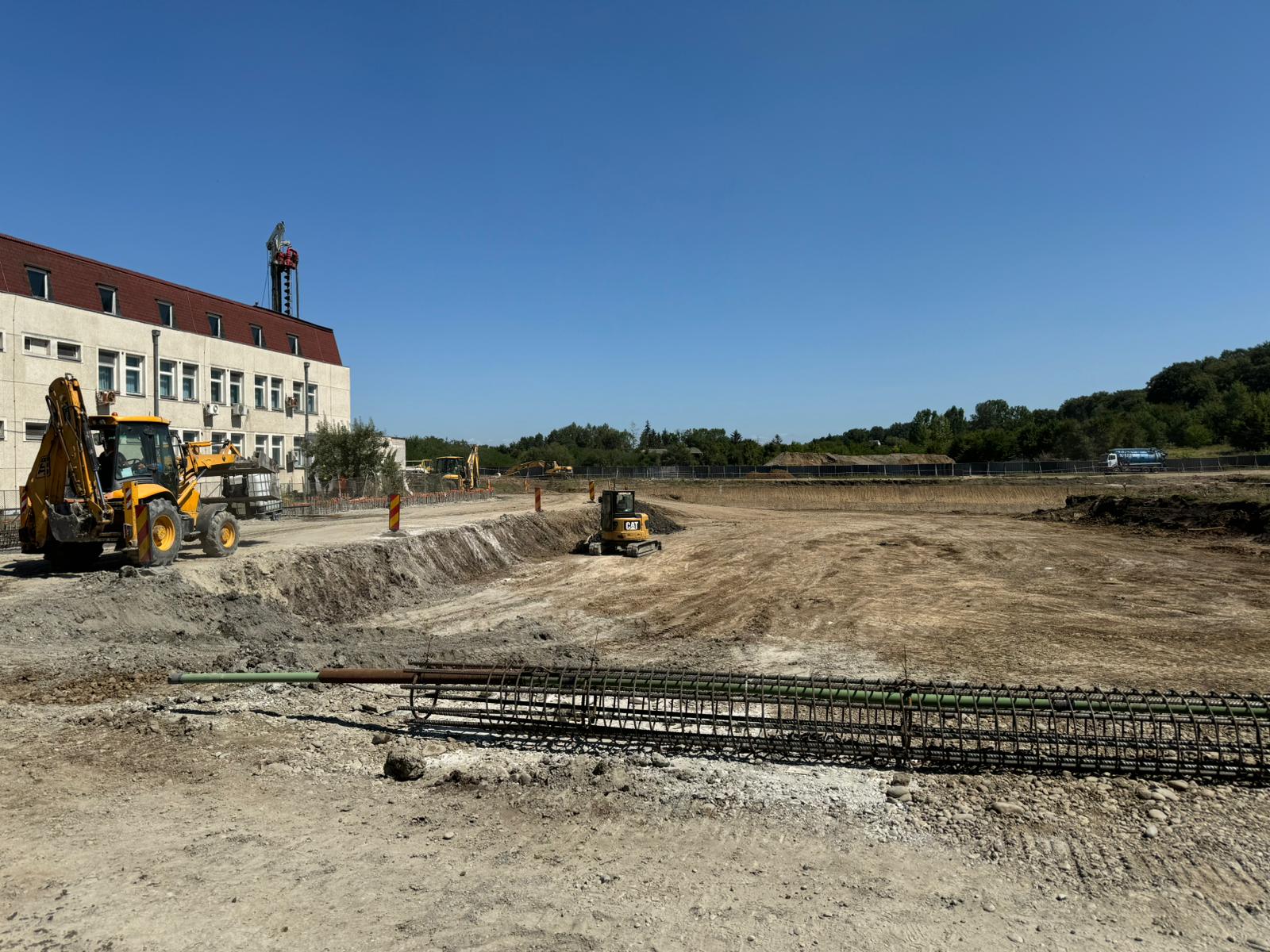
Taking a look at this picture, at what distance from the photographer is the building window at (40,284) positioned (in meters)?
24.8

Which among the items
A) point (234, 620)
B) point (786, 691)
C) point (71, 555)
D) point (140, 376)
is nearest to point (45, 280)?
point (140, 376)

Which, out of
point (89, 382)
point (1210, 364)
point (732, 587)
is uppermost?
point (1210, 364)

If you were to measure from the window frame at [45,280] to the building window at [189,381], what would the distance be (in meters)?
5.58

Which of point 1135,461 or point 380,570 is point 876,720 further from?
point 1135,461

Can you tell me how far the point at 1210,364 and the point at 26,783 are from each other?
424 feet

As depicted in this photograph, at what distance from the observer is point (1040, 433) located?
74.5 metres

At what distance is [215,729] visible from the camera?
21.3 ft

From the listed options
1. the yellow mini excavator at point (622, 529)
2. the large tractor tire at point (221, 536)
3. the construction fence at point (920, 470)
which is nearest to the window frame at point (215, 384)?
the yellow mini excavator at point (622, 529)

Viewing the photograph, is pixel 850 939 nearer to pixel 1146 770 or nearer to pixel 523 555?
pixel 1146 770

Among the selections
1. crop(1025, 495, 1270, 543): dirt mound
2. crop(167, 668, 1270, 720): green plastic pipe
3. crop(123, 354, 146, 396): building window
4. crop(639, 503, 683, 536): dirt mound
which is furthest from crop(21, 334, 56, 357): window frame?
crop(1025, 495, 1270, 543): dirt mound

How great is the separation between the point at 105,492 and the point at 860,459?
273 ft

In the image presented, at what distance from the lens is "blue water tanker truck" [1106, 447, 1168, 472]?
52.1m

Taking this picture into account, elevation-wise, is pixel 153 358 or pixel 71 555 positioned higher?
pixel 153 358

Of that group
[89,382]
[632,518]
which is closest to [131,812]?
[632,518]
